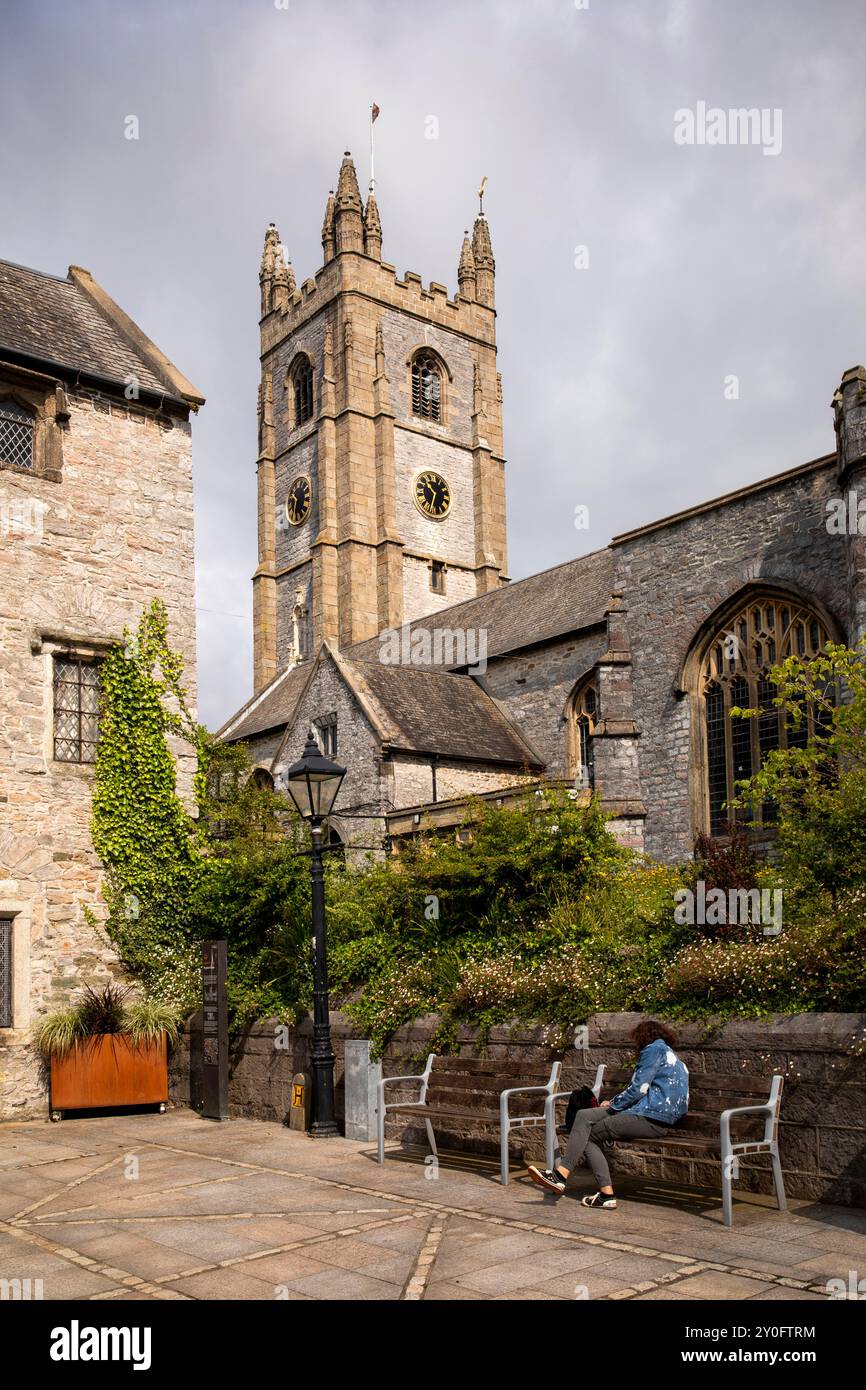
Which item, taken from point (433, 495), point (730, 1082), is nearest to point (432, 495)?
point (433, 495)

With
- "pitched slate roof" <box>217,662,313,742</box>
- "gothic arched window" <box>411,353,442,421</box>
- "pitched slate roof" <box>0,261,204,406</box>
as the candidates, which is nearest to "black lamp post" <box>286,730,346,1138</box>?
"pitched slate roof" <box>0,261,204,406</box>

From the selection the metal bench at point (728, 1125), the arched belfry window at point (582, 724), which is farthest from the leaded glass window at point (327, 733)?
the metal bench at point (728, 1125)

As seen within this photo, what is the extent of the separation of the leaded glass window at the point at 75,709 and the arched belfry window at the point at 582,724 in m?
14.5

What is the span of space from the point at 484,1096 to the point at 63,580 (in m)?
10.3

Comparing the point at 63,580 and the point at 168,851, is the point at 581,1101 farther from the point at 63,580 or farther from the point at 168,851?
the point at 63,580

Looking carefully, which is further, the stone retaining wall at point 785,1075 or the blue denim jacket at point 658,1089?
the blue denim jacket at point 658,1089

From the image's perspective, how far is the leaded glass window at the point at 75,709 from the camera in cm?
1639

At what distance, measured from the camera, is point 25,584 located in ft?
53.5

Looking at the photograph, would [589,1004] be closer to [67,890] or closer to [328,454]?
[67,890]

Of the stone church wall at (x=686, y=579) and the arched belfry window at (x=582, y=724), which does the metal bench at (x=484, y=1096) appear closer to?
the stone church wall at (x=686, y=579)

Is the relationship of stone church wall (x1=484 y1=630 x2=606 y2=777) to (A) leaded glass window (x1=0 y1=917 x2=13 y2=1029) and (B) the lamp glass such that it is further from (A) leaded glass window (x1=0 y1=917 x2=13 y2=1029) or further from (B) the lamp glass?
(B) the lamp glass

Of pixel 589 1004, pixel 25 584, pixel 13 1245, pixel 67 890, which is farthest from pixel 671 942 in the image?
pixel 25 584

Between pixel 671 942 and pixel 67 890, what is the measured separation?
8855 millimetres

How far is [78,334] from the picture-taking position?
747 inches
